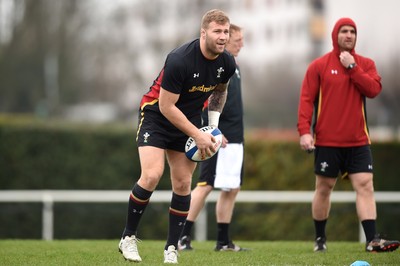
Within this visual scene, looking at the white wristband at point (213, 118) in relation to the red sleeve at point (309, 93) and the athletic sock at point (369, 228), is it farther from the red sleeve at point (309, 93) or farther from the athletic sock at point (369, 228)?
the athletic sock at point (369, 228)

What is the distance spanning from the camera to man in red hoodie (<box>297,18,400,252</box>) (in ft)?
30.7

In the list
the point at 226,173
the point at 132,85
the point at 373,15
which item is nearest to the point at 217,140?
the point at 226,173

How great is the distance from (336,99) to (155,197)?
19.1 ft

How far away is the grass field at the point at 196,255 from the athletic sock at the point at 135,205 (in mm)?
310

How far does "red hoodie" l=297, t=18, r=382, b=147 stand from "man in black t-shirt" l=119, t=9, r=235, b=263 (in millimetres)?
1568

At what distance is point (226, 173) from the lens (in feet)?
32.3

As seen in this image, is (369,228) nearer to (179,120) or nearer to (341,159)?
(341,159)

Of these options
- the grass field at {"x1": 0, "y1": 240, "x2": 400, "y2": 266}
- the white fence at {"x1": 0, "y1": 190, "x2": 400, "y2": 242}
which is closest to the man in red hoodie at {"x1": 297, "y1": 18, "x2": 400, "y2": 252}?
the grass field at {"x1": 0, "y1": 240, "x2": 400, "y2": 266}

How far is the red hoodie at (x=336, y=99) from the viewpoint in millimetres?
9430

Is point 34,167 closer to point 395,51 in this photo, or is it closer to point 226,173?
point 226,173

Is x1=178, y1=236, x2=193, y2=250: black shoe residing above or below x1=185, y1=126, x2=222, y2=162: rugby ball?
below

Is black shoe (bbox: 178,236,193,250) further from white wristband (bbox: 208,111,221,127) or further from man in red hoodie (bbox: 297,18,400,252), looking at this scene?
white wristband (bbox: 208,111,221,127)

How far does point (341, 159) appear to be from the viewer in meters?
9.52

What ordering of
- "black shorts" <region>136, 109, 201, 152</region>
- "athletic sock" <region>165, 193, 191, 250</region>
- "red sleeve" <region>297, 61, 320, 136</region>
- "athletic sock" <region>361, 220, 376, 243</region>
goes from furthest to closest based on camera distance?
"red sleeve" <region>297, 61, 320, 136</region> < "athletic sock" <region>361, 220, 376, 243</region> < "athletic sock" <region>165, 193, 191, 250</region> < "black shorts" <region>136, 109, 201, 152</region>
